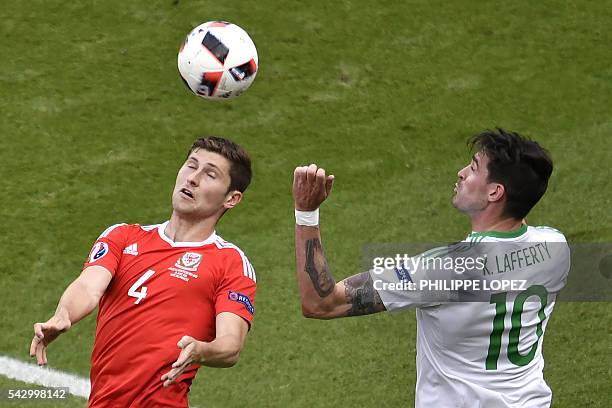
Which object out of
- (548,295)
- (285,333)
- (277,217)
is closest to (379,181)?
(277,217)

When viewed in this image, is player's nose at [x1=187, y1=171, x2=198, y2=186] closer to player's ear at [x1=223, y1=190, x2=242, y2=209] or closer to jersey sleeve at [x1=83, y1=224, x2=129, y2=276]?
player's ear at [x1=223, y1=190, x2=242, y2=209]

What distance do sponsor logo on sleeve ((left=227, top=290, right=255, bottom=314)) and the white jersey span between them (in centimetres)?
63

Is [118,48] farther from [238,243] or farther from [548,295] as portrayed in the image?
[548,295]

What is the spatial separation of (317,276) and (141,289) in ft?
2.99

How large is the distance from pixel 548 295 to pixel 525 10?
23.1 ft

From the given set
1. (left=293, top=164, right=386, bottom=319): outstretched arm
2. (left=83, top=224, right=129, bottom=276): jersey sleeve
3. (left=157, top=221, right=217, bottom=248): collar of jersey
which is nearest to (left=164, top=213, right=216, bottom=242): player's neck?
(left=157, top=221, right=217, bottom=248): collar of jersey

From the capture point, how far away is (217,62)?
757 cm

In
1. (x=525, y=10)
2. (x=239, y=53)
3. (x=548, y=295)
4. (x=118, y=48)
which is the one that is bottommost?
(x=118, y=48)

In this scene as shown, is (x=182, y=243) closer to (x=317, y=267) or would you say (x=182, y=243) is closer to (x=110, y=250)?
(x=110, y=250)

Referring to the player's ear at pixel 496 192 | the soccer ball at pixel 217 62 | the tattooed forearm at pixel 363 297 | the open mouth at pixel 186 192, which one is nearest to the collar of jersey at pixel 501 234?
the player's ear at pixel 496 192

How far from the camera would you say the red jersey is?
534 centimetres

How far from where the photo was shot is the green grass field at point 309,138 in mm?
7988

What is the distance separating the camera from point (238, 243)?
9047 mm

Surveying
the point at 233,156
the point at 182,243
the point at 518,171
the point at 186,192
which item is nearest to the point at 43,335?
the point at 182,243
